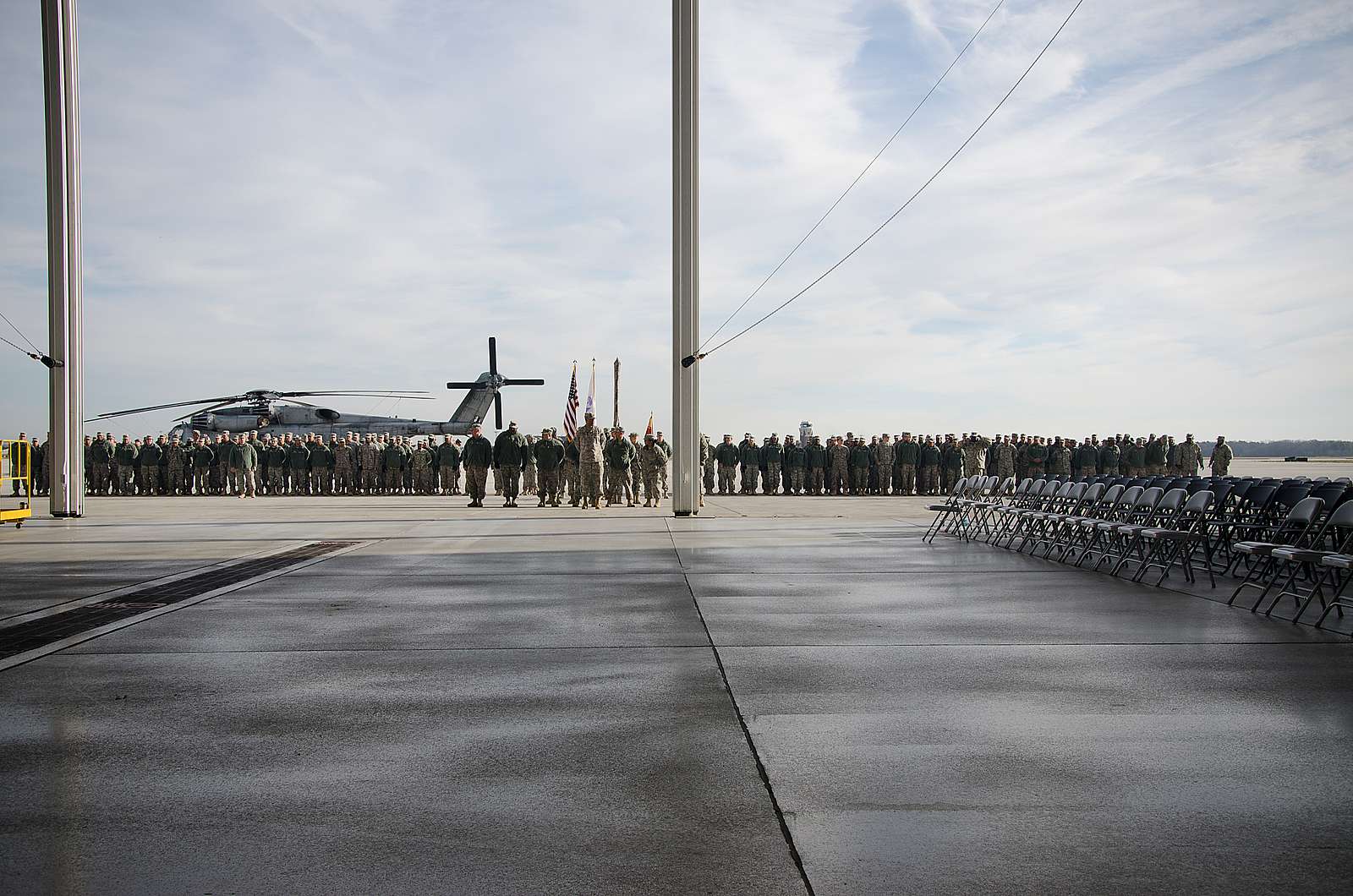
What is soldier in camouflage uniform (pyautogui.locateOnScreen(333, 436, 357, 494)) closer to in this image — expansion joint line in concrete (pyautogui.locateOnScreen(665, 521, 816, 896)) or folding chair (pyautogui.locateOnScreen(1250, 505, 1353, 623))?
expansion joint line in concrete (pyautogui.locateOnScreen(665, 521, 816, 896))

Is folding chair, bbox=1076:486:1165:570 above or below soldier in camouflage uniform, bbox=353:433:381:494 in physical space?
below

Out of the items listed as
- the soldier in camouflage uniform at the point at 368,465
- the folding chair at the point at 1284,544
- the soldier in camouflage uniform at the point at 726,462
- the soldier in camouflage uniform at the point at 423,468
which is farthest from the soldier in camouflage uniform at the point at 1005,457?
the folding chair at the point at 1284,544

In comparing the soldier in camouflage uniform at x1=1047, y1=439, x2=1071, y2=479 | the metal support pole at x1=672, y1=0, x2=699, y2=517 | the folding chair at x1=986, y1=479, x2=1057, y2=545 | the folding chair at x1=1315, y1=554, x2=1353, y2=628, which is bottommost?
the folding chair at x1=1315, y1=554, x2=1353, y2=628

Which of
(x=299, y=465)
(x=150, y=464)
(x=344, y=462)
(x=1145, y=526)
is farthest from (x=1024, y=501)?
(x=150, y=464)

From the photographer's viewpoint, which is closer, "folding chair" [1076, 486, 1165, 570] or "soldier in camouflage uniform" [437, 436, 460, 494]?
"folding chair" [1076, 486, 1165, 570]

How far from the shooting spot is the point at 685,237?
60.0 feet

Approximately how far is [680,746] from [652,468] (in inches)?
757

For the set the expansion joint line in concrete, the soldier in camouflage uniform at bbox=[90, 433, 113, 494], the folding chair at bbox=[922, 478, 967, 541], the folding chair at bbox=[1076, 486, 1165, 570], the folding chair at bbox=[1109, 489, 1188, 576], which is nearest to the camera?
the expansion joint line in concrete

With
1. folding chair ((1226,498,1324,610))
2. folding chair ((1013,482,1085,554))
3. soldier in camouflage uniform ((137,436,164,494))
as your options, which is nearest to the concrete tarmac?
folding chair ((1226,498,1324,610))

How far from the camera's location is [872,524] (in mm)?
16922

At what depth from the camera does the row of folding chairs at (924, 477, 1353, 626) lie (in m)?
8.09

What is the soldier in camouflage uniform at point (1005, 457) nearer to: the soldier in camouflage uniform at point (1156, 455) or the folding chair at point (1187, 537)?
the soldier in camouflage uniform at point (1156, 455)

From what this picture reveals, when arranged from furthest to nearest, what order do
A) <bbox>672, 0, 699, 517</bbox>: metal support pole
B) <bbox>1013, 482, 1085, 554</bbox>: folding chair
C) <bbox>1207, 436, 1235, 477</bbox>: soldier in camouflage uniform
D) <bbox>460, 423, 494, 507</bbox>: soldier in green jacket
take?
<bbox>1207, 436, 1235, 477</bbox>: soldier in camouflage uniform → <bbox>460, 423, 494, 507</bbox>: soldier in green jacket → <bbox>672, 0, 699, 517</bbox>: metal support pole → <bbox>1013, 482, 1085, 554</bbox>: folding chair

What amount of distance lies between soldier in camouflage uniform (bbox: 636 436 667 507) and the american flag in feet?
5.38
